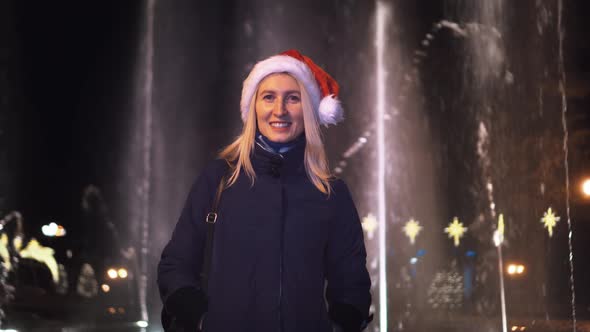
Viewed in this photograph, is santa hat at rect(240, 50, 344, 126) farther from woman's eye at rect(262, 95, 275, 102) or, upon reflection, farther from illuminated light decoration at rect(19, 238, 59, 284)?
illuminated light decoration at rect(19, 238, 59, 284)

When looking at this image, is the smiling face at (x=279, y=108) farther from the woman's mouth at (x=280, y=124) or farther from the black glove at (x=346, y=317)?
the black glove at (x=346, y=317)

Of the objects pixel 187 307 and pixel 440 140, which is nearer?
pixel 187 307

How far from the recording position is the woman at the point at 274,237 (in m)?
3.07

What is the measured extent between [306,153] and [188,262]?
1.95 ft

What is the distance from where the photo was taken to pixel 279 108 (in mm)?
3305

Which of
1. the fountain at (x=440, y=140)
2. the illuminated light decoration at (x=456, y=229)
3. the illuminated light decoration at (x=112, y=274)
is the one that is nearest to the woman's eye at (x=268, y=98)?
the fountain at (x=440, y=140)

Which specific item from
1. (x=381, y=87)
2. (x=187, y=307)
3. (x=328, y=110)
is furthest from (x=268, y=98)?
(x=381, y=87)

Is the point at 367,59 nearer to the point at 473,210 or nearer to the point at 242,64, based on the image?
the point at 242,64

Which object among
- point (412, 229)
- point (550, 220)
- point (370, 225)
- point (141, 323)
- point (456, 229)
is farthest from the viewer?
point (370, 225)

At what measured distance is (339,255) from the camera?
3.23 metres

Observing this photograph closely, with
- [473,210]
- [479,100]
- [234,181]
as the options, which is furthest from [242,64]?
[234,181]

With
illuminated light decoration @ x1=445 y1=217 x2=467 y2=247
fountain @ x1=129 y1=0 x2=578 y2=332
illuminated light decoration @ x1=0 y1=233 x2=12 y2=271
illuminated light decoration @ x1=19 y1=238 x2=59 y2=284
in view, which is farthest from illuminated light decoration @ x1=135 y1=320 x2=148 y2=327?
illuminated light decoration @ x1=445 y1=217 x2=467 y2=247

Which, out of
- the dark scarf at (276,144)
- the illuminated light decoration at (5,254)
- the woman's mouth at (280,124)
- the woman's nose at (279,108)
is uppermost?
the illuminated light decoration at (5,254)

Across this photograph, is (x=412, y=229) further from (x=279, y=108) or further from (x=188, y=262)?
(x=188, y=262)
